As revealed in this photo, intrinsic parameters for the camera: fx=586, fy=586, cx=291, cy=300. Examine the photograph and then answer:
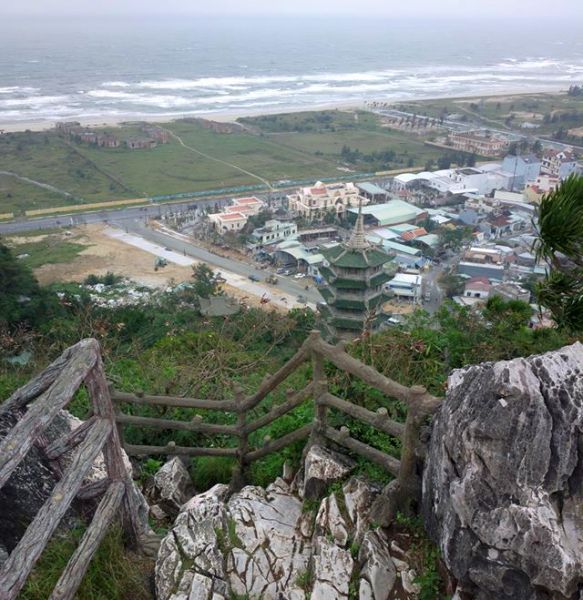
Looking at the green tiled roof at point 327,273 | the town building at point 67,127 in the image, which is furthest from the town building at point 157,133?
the green tiled roof at point 327,273

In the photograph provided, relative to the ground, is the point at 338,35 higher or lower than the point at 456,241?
lower

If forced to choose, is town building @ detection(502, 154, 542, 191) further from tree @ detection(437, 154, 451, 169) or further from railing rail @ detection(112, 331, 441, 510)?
railing rail @ detection(112, 331, 441, 510)

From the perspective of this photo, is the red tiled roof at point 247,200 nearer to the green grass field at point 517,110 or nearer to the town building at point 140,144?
the town building at point 140,144

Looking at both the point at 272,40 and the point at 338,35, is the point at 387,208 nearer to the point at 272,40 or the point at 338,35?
the point at 272,40

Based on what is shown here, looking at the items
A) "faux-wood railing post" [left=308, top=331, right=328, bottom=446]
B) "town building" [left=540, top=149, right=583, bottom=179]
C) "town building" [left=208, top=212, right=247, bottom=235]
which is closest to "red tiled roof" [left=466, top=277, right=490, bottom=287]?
"town building" [left=208, top=212, right=247, bottom=235]

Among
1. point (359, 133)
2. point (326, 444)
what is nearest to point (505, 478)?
point (326, 444)
